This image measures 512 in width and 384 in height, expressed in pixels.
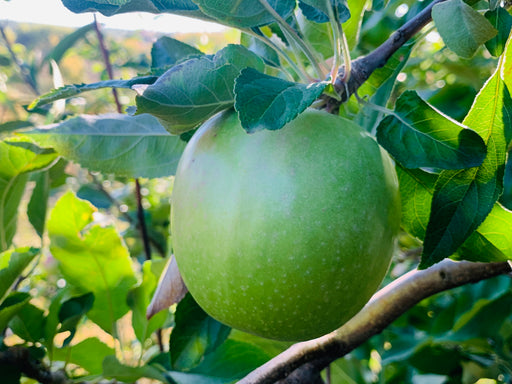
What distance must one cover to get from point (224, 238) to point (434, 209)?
21 cm

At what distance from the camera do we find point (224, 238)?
1.47ft

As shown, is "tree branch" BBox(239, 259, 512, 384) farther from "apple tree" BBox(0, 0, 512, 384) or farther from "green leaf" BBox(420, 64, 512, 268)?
"green leaf" BBox(420, 64, 512, 268)

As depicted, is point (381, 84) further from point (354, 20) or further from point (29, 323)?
point (29, 323)

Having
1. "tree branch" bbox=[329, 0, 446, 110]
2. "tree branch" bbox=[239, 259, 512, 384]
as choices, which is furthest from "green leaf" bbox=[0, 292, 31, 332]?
"tree branch" bbox=[329, 0, 446, 110]

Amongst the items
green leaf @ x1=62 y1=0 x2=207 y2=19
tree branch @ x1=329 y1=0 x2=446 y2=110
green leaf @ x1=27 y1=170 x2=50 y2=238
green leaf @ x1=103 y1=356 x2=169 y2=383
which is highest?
green leaf @ x1=62 y1=0 x2=207 y2=19

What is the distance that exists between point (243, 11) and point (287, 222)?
210 mm

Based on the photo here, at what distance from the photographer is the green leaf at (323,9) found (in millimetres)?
472

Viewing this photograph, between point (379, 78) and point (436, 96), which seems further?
point (436, 96)

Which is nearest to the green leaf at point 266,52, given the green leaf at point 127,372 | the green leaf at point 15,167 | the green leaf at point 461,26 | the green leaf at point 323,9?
the green leaf at point 323,9

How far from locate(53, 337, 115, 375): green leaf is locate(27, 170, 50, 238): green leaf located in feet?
0.61

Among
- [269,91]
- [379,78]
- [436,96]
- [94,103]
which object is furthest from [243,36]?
[94,103]

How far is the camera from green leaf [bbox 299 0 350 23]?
472mm

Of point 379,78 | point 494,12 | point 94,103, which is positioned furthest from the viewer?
point 94,103

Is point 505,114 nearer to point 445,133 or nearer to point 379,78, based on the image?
point 445,133
